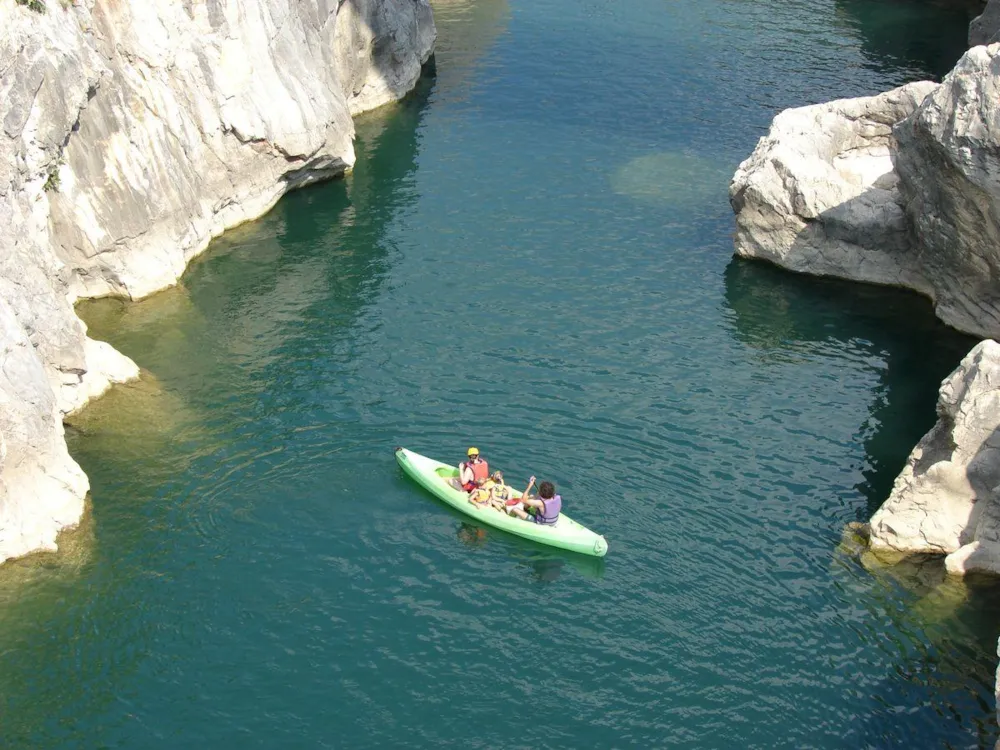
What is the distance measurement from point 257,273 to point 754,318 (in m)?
18.1

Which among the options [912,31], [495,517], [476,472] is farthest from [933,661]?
[912,31]

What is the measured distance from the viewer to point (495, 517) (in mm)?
30672

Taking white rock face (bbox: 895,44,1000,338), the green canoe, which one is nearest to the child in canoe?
the green canoe

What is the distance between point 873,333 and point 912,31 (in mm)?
37544

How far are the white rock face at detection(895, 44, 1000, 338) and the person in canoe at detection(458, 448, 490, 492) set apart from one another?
17.7 meters

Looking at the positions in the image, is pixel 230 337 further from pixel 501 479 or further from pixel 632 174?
pixel 632 174

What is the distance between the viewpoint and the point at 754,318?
137 ft

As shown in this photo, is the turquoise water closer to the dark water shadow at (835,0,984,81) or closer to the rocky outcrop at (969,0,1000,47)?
the dark water shadow at (835,0,984,81)

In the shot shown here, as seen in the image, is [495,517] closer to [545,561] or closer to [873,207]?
[545,561]

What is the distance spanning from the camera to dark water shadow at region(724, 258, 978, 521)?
35.6 m

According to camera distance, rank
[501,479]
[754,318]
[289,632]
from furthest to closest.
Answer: [754,318] < [501,479] < [289,632]

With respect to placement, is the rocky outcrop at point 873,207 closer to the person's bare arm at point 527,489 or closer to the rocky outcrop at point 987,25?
the person's bare arm at point 527,489

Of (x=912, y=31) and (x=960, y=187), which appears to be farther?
(x=912, y=31)

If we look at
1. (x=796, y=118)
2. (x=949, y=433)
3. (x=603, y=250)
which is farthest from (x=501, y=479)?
(x=796, y=118)
